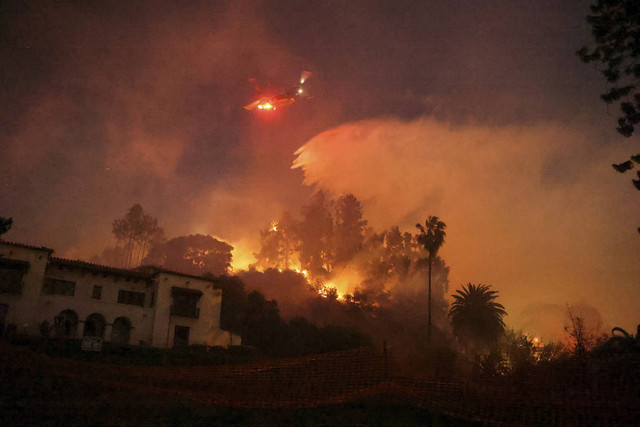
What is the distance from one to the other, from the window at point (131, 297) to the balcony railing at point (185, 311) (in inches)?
123

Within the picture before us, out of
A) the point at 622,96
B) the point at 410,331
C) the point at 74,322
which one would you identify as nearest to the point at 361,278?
the point at 410,331

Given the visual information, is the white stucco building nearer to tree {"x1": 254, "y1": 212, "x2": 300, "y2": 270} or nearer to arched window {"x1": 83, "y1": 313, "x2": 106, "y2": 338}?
arched window {"x1": 83, "y1": 313, "x2": 106, "y2": 338}

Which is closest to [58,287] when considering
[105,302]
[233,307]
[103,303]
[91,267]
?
[91,267]

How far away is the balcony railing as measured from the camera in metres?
39.6

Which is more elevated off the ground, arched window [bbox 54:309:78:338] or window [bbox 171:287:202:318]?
window [bbox 171:287:202:318]

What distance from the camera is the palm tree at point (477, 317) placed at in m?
52.4

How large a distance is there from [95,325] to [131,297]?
377cm

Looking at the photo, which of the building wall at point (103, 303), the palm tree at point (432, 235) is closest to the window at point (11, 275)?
the building wall at point (103, 303)

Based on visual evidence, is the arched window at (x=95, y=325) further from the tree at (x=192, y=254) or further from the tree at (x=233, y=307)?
the tree at (x=192, y=254)

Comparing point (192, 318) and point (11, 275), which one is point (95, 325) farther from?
point (192, 318)

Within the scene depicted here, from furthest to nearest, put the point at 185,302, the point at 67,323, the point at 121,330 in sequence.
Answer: the point at 185,302 < the point at 121,330 < the point at 67,323

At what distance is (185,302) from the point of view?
40.7 metres

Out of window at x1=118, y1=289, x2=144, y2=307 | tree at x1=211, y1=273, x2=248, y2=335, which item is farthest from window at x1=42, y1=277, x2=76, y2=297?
tree at x1=211, y1=273, x2=248, y2=335

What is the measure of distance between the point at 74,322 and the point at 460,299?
45.1 metres
